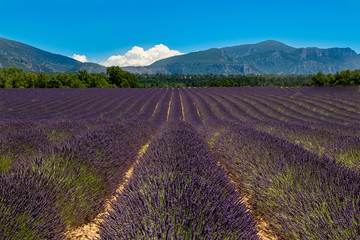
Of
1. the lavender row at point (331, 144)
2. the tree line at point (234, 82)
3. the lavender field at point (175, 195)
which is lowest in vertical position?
the lavender row at point (331, 144)

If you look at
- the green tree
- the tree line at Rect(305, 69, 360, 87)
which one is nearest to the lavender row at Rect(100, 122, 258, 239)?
the green tree

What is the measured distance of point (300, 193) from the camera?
6.56 ft

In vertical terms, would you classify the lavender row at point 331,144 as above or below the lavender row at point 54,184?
below

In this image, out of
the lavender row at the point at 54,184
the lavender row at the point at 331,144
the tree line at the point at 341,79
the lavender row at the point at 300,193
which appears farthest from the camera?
the tree line at the point at 341,79

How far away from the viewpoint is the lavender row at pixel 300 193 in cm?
159

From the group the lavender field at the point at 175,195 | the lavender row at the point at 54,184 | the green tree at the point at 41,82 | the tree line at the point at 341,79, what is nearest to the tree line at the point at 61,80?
the green tree at the point at 41,82

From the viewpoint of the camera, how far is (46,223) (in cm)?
157

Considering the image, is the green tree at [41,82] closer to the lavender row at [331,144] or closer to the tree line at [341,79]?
the lavender row at [331,144]

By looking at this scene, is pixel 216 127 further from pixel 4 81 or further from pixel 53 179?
pixel 4 81

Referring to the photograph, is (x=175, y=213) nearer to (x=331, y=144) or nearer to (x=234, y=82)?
(x=331, y=144)

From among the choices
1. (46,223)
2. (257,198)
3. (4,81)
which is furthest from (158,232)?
(4,81)

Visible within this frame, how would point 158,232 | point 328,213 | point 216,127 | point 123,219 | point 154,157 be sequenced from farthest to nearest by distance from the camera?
point 216,127, point 154,157, point 328,213, point 123,219, point 158,232

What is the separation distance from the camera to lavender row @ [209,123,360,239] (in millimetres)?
1586

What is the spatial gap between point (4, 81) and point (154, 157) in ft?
181
